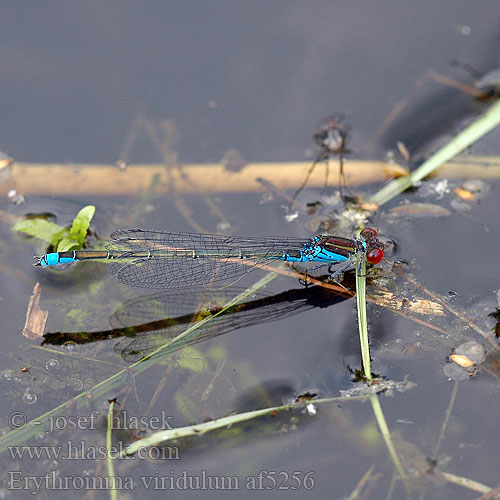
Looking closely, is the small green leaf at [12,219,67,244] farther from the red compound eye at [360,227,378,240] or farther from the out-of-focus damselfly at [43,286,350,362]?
the red compound eye at [360,227,378,240]

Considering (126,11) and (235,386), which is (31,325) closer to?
(235,386)

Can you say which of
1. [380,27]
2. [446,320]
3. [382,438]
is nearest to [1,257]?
[382,438]

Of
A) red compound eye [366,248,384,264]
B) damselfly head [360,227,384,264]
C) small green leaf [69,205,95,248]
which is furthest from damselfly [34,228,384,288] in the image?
small green leaf [69,205,95,248]

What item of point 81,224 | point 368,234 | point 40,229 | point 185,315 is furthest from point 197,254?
point 368,234

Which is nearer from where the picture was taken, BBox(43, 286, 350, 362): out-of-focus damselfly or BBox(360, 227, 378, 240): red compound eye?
BBox(43, 286, 350, 362): out-of-focus damselfly

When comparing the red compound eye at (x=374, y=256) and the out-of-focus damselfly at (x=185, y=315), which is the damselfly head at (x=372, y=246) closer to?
the red compound eye at (x=374, y=256)

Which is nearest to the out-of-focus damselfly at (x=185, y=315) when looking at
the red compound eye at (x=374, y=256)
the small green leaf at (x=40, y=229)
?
the red compound eye at (x=374, y=256)

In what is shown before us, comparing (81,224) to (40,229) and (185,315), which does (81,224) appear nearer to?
(40,229)
